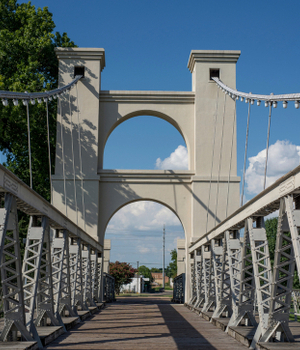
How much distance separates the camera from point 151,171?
18906 millimetres

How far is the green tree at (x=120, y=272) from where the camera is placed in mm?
48188

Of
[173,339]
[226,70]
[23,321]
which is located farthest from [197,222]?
[23,321]

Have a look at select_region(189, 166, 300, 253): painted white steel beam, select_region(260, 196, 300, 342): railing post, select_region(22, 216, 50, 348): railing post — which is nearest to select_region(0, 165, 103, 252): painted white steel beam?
select_region(22, 216, 50, 348): railing post

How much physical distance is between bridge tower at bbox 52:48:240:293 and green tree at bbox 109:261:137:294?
98.6 feet

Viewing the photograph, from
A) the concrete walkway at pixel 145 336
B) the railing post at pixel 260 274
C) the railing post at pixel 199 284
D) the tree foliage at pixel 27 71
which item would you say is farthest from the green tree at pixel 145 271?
the railing post at pixel 260 274

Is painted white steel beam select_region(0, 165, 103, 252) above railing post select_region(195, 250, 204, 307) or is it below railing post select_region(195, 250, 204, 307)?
above

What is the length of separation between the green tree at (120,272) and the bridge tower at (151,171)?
30051mm

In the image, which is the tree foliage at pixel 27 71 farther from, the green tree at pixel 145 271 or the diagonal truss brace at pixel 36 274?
the green tree at pixel 145 271

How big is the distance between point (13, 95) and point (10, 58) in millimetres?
11329

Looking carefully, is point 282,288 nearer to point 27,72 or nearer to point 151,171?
point 151,171

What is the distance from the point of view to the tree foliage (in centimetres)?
1862

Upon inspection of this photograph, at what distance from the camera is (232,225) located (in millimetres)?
8516

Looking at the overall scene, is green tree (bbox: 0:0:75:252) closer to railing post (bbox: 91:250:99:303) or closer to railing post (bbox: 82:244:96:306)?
railing post (bbox: 91:250:99:303)

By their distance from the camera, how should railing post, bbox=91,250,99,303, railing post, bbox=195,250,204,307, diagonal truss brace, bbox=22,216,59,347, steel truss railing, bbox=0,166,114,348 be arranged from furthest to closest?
1. railing post, bbox=91,250,99,303
2. railing post, bbox=195,250,204,307
3. diagonal truss brace, bbox=22,216,59,347
4. steel truss railing, bbox=0,166,114,348
